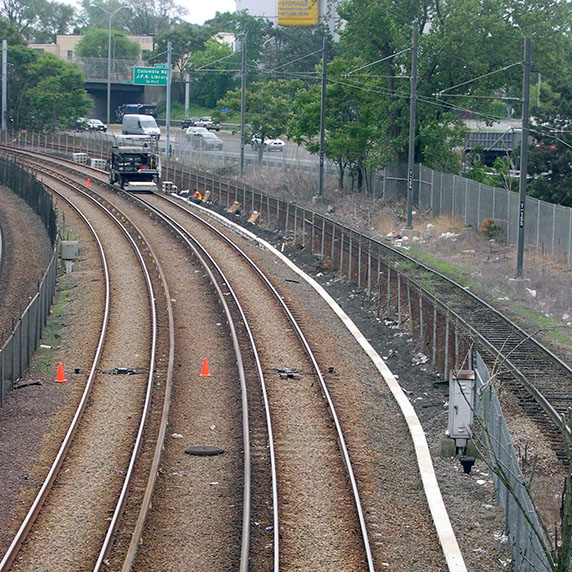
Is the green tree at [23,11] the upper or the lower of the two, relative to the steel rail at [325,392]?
upper

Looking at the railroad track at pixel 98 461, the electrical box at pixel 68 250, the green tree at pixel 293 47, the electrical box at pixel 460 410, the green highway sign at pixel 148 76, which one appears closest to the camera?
the railroad track at pixel 98 461

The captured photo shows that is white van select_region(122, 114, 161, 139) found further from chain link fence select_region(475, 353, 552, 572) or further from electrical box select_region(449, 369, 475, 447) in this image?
chain link fence select_region(475, 353, 552, 572)

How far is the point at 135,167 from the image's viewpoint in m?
53.4

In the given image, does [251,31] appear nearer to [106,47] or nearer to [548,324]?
[106,47]

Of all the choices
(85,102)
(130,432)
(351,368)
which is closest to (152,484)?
(130,432)

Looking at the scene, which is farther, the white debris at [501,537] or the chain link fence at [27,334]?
the chain link fence at [27,334]

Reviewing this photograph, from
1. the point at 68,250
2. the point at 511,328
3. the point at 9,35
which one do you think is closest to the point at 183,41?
the point at 9,35

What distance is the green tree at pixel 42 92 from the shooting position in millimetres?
88500

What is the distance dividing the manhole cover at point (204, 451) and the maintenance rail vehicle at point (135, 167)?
37.0 meters

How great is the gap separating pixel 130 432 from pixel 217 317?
9.49 m

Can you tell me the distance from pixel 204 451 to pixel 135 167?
38.0 metres

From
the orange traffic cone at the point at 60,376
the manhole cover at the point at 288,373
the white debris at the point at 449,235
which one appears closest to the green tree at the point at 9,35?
the white debris at the point at 449,235

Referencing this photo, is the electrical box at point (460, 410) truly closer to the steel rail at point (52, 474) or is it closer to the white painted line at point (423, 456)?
the white painted line at point (423, 456)

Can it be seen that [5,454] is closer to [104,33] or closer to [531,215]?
[531,215]
